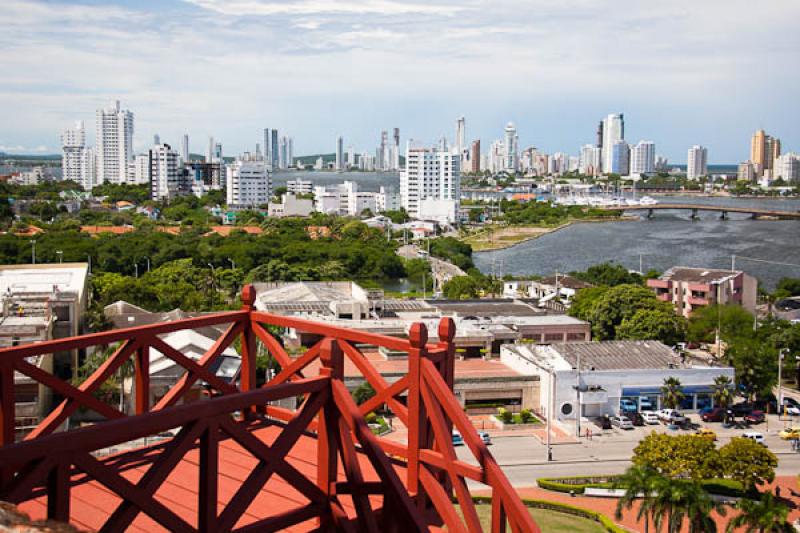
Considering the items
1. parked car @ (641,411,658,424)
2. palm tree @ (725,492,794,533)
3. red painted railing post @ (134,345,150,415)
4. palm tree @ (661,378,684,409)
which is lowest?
parked car @ (641,411,658,424)

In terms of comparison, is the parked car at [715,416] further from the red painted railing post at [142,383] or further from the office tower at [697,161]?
the office tower at [697,161]

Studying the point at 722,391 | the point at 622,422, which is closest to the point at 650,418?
the point at 622,422

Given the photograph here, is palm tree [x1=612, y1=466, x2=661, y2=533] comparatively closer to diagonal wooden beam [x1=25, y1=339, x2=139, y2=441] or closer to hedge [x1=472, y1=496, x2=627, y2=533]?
hedge [x1=472, y1=496, x2=627, y2=533]

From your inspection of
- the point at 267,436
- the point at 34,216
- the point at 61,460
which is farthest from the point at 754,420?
the point at 34,216

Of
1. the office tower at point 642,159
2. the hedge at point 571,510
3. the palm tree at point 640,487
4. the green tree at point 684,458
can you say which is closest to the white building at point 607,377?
the green tree at point 684,458

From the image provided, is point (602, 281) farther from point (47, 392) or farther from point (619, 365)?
point (47, 392)

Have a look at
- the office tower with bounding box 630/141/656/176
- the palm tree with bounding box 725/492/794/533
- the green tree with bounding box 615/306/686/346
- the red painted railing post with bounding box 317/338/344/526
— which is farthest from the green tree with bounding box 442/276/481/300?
the office tower with bounding box 630/141/656/176
